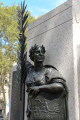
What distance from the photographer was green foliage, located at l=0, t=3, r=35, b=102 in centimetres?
1588

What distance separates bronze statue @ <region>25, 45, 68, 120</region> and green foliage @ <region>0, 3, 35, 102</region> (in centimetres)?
1315

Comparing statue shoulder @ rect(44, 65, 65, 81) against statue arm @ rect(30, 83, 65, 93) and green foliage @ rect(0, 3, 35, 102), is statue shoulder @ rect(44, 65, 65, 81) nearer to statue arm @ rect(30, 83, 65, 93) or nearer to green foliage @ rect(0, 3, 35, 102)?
statue arm @ rect(30, 83, 65, 93)

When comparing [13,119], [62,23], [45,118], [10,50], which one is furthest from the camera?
[10,50]

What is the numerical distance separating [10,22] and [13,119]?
1438 cm

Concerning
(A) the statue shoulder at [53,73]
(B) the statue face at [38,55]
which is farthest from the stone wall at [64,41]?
(B) the statue face at [38,55]

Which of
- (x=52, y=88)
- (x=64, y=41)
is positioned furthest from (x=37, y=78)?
(x=64, y=41)

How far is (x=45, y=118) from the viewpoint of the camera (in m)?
2.38

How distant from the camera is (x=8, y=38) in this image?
16641 millimetres

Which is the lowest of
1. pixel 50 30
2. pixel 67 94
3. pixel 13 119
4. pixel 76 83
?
pixel 13 119

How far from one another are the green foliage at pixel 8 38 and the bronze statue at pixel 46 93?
43.1 ft

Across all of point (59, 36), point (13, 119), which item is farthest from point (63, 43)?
point (13, 119)

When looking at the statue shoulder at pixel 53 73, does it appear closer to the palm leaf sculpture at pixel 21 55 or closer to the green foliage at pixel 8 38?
the palm leaf sculpture at pixel 21 55

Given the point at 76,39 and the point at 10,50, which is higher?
the point at 10,50

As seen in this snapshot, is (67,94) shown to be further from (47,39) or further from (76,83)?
(47,39)
